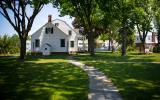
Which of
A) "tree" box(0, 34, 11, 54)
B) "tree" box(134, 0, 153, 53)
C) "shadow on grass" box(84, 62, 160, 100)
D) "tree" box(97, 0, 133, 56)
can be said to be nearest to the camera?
"shadow on grass" box(84, 62, 160, 100)

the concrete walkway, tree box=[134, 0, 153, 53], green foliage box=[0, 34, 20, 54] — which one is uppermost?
tree box=[134, 0, 153, 53]

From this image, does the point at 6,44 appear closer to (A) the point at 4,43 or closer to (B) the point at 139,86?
(A) the point at 4,43

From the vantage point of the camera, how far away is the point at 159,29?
71375 millimetres

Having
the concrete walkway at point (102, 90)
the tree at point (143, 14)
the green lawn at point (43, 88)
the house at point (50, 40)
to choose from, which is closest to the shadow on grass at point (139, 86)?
the concrete walkway at point (102, 90)

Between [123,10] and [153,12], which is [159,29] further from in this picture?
[123,10]


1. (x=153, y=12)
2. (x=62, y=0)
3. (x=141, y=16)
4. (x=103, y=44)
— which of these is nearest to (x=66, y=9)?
(x=62, y=0)

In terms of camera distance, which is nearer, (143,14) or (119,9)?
(119,9)

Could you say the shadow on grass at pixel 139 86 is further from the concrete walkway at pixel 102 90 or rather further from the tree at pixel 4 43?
the tree at pixel 4 43

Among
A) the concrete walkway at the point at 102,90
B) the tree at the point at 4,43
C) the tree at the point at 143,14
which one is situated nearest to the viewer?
the concrete walkway at the point at 102,90

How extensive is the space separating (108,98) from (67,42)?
43.9 meters

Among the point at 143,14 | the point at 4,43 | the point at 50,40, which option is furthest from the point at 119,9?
the point at 4,43

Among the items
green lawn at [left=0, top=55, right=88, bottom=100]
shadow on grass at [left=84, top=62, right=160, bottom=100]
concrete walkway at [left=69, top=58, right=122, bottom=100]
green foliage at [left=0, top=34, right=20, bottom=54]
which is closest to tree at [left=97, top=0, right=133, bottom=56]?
green foliage at [left=0, top=34, right=20, bottom=54]

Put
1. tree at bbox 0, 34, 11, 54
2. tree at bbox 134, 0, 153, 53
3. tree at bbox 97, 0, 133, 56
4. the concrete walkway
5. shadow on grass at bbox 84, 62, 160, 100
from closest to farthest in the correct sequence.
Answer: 1. the concrete walkway
2. shadow on grass at bbox 84, 62, 160, 100
3. tree at bbox 97, 0, 133, 56
4. tree at bbox 134, 0, 153, 53
5. tree at bbox 0, 34, 11, 54

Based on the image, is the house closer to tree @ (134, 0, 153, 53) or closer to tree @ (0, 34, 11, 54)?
tree @ (0, 34, 11, 54)
